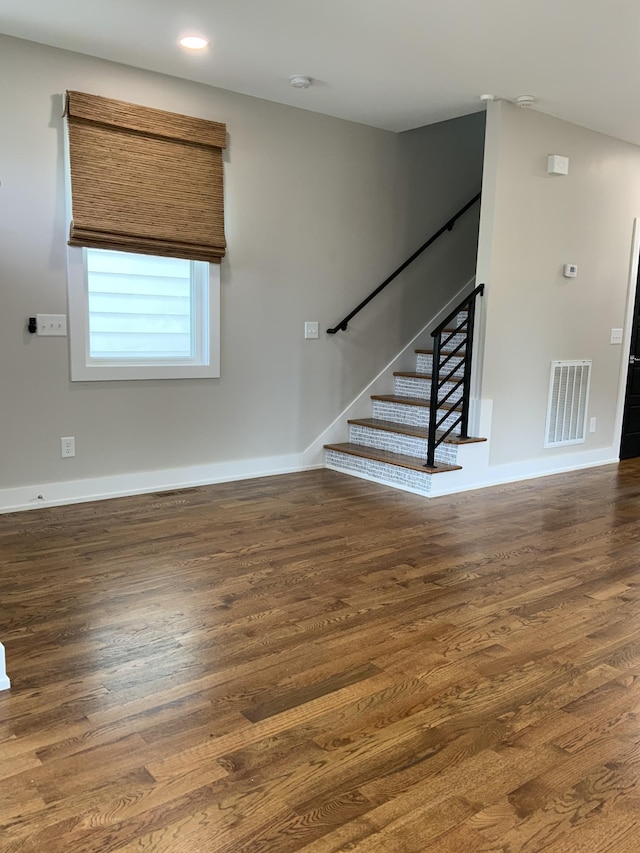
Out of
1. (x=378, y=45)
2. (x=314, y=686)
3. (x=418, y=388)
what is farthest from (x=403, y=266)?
(x=314, y=686)

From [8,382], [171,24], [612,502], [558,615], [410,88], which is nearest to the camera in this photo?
[558,615]

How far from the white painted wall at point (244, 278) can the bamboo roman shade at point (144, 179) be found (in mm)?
107

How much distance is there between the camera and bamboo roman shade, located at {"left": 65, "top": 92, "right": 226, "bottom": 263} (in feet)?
12.0

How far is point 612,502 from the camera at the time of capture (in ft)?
14.6

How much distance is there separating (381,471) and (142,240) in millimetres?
2145

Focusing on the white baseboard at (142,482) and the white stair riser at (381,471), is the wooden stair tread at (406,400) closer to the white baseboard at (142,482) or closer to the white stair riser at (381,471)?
the white stair riser at (381,471)

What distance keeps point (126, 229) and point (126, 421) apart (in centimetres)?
112

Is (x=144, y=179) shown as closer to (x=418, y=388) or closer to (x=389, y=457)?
(x=389, y=457)

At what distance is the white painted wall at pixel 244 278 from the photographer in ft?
11.8

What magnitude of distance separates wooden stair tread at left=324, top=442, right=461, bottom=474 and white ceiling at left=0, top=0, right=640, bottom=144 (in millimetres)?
2326

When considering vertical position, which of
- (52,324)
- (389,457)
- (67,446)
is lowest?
(389,457)

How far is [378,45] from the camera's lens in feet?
11.2

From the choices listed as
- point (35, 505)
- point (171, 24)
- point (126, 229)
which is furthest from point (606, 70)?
point (35, 505)

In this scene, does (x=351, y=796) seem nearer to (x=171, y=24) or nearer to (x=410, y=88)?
(x=171, y=24)
